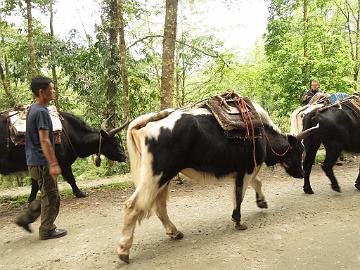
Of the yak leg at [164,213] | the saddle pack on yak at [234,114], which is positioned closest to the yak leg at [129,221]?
the yak leg at [164,213]

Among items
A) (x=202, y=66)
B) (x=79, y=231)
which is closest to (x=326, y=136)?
(x=79, y=231)

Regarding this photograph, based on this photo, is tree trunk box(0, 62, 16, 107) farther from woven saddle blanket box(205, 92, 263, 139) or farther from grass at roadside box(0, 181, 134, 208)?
woven saddle blanket box(205, 92, 263, 139)

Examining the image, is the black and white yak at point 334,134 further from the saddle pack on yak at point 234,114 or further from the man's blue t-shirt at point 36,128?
the man's blue t-shirt at point 36,128

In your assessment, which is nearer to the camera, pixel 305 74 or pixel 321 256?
pixel 321 256

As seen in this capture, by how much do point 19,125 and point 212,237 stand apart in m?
3.46

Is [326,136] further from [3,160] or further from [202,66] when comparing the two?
[202,66]

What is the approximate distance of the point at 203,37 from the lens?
44.6ft

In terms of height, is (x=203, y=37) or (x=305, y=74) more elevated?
(x=203, y=37)

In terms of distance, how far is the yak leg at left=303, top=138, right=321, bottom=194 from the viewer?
20.1 feet

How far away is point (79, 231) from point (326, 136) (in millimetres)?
4019

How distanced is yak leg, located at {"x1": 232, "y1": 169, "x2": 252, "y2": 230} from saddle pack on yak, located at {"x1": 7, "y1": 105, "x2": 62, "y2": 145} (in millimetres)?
2993

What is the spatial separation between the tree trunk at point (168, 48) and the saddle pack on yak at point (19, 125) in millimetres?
2243

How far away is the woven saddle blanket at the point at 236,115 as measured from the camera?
443 cm

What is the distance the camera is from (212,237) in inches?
173
